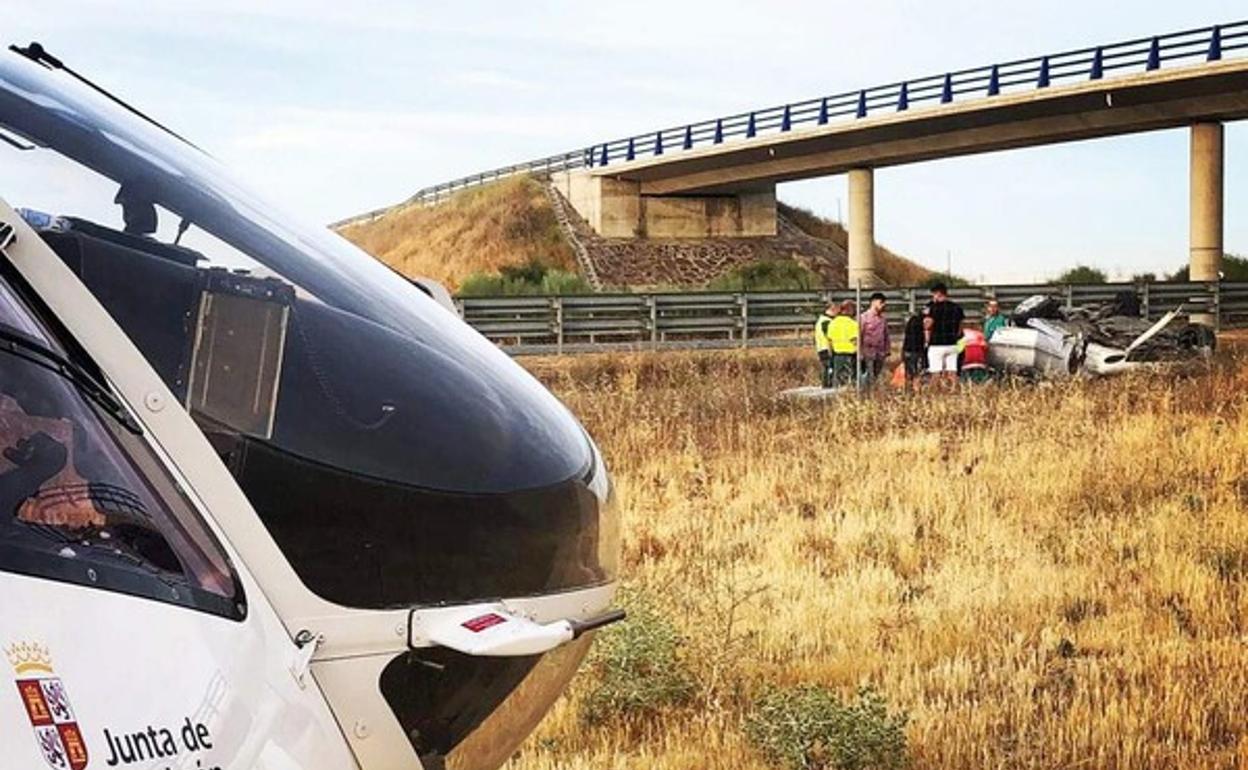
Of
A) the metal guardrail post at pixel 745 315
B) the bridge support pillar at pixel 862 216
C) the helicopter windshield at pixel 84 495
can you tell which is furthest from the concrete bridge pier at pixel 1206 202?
the helicopter windshield at pixel 84 495

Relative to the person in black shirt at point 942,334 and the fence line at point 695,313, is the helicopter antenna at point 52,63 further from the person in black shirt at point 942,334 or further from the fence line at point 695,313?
the fence line at point 695,313

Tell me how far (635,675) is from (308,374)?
4.56 metres

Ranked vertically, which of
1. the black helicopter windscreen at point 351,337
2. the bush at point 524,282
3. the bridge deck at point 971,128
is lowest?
the bush at point 524,282

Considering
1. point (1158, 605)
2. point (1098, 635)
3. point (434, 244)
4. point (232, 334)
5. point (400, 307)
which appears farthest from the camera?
point (434, 244)

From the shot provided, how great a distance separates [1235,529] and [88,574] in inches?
367

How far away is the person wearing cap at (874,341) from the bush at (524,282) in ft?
104

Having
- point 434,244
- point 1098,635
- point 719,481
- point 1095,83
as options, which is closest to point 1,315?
point 1098,635

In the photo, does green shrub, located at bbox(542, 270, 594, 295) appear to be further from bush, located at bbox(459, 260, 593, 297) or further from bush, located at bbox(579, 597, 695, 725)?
bush, located at bbox(579, 597, 695, 725)

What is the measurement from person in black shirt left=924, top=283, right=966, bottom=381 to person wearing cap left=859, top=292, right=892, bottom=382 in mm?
623

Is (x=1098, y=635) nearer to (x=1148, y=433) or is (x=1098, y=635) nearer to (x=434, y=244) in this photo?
(x=1148, y=433)

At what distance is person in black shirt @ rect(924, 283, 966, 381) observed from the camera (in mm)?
21672

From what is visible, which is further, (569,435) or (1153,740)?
(1153,740)

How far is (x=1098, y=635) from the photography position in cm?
801

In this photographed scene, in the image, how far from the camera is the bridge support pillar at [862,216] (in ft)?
180
